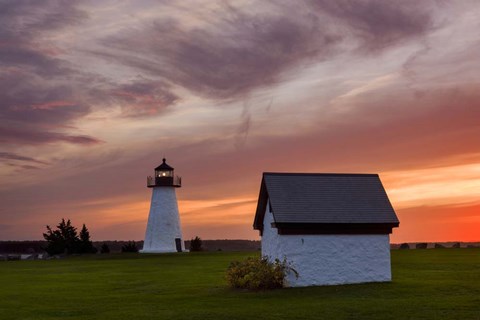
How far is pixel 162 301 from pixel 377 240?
36.6 feet

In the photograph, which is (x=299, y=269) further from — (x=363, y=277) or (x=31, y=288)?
(x=31, y=288)

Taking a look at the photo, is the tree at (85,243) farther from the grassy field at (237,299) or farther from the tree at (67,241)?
the grassy field at (237,299)

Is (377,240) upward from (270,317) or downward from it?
upward

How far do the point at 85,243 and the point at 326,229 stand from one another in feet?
194

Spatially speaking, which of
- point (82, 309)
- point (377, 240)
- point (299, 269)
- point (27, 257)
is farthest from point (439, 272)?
point (27, 257)

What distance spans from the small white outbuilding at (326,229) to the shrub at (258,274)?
1.59ft

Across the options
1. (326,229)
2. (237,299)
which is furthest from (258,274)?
(326,229)

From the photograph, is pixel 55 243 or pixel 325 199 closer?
pixel 325 199

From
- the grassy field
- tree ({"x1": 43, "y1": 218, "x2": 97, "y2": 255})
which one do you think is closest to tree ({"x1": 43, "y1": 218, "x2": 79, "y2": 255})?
tree ({"x1": 43, "y1": 218, "x2": 97, "y2": 255})

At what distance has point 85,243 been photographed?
85.8 meters

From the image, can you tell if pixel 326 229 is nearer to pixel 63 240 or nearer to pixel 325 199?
pixel 325 199

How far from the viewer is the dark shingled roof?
32.3 meters

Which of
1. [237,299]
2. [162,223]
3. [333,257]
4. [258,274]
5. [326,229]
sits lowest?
[237,299]

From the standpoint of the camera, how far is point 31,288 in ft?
119
